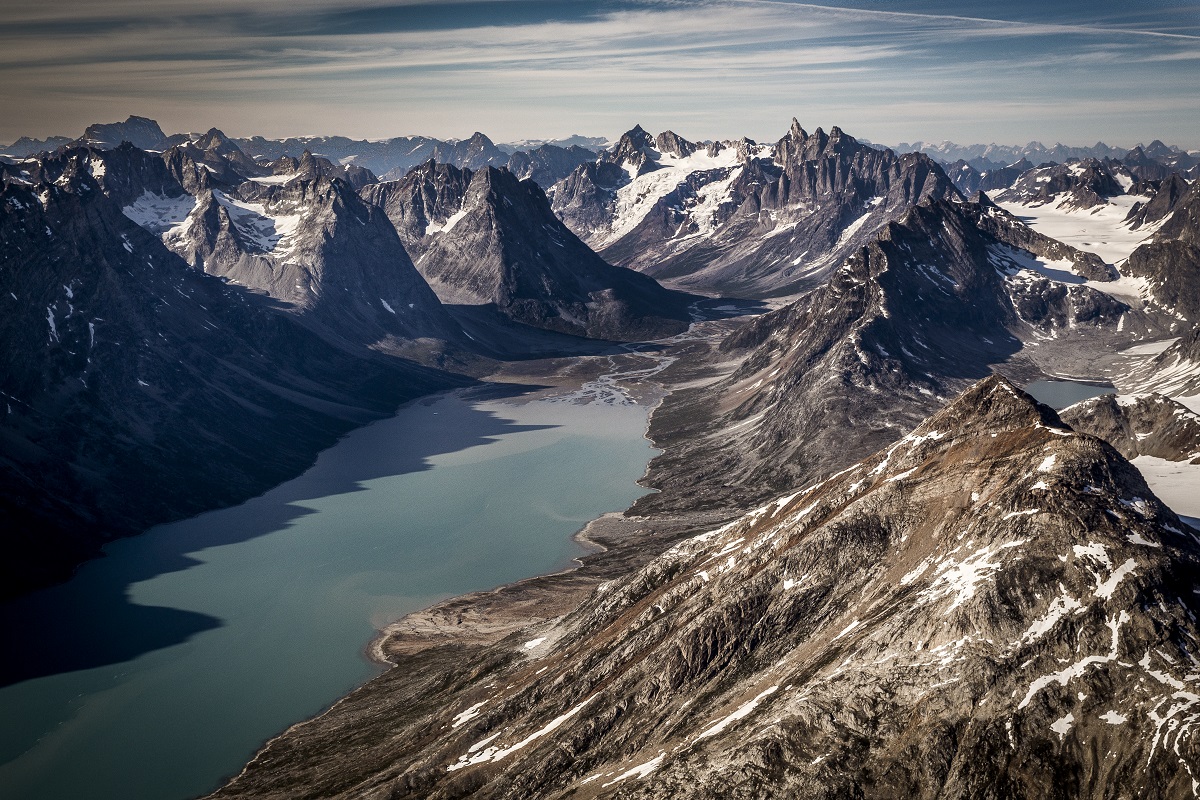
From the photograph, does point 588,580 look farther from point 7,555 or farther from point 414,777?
A: point 7,555

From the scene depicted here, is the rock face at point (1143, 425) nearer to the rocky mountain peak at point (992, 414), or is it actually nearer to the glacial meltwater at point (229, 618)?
the rocky mountain peak at point (992, 414)

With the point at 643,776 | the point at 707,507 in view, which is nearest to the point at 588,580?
the point at 707,507

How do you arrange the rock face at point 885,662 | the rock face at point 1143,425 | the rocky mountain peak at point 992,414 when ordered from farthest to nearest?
the rock face at point 1143,425 → the rocky mountain peak at point 992,414 → the rock face at point 885,662

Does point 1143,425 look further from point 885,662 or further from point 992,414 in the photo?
point 885,662

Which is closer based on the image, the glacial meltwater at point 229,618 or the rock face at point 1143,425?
the glacial meltwater at point 229,618

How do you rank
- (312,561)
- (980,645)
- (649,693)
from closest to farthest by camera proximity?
(980,645) < (649,693) < (312,561)

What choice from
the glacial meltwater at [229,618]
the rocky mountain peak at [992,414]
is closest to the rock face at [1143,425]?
the rocky mountain peak at [992,414]

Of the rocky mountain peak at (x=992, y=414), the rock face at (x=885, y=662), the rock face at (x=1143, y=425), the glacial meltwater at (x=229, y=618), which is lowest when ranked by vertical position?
the glacial meltwater at (x=229, y=618)

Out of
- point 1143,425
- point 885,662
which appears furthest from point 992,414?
point 1143,425
